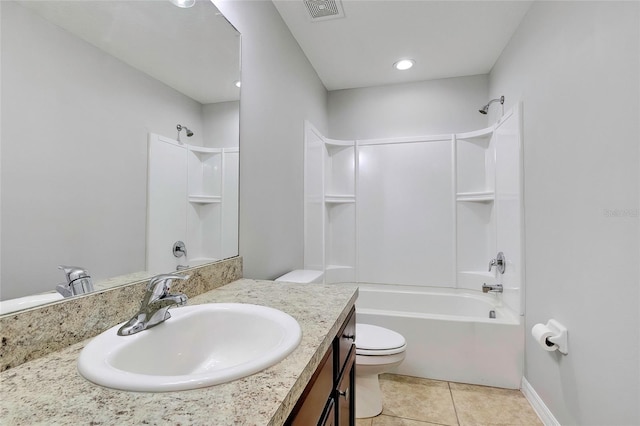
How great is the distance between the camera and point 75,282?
0.73 meters

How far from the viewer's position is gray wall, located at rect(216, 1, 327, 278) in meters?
1.53

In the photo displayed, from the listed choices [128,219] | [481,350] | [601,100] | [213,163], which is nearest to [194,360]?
[128,219]

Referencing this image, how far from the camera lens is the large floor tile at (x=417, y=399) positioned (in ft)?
5.62

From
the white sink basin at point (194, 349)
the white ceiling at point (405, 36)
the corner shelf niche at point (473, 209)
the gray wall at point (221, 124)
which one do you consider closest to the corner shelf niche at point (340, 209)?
the white ceiling at point (405, 36)

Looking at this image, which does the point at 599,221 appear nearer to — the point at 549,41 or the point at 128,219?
the point at 549,41

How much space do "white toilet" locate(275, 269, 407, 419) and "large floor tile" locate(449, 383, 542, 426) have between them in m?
0.49

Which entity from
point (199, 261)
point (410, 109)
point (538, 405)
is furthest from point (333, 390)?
point (410, 109)

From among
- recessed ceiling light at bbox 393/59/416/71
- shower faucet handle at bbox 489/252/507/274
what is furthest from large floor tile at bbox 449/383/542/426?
recessed ceiling light at bbox 393/59/416/71

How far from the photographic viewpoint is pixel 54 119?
2.26 feet

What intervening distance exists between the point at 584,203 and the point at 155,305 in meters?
1.69

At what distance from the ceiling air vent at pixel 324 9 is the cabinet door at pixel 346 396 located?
1.92 meters

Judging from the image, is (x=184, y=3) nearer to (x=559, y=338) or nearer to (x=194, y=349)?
(x=194, y=349)

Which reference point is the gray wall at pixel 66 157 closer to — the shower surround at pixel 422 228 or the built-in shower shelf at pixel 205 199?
the built-in shower shelf at pixel 205 199

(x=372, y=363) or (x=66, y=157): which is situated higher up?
(x=66, y=157)
